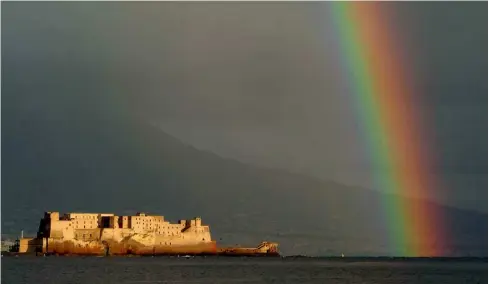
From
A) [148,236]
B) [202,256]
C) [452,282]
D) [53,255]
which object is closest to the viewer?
[452,282]

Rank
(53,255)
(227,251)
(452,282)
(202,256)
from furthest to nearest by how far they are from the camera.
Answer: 1. (227,251)
2. (202,256)
3. (53,255)
4. (452,282)

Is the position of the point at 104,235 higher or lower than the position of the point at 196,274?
higher

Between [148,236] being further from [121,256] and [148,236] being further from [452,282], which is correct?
[452,282]

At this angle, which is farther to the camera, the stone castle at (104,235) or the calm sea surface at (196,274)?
the stone castle at (104,235)

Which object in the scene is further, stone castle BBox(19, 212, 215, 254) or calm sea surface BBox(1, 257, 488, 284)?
stone castle BBox(19, 212, 215, 254)

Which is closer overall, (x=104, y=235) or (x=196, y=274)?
(x=196, y=274)

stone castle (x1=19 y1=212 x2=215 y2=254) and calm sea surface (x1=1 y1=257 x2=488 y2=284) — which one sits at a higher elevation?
stone castle (x1=19 y1=212 x2=215 y2=254)

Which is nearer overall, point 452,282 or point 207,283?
point 207,283

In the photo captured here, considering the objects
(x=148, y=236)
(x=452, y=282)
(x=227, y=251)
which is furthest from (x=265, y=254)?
(x=452, y=282)

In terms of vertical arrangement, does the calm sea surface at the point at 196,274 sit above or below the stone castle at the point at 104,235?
below

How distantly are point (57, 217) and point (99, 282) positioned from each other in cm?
4944

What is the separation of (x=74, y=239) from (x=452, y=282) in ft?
157

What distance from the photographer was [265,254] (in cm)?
10788

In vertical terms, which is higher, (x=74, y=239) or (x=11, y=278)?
(x=74, y=239)
